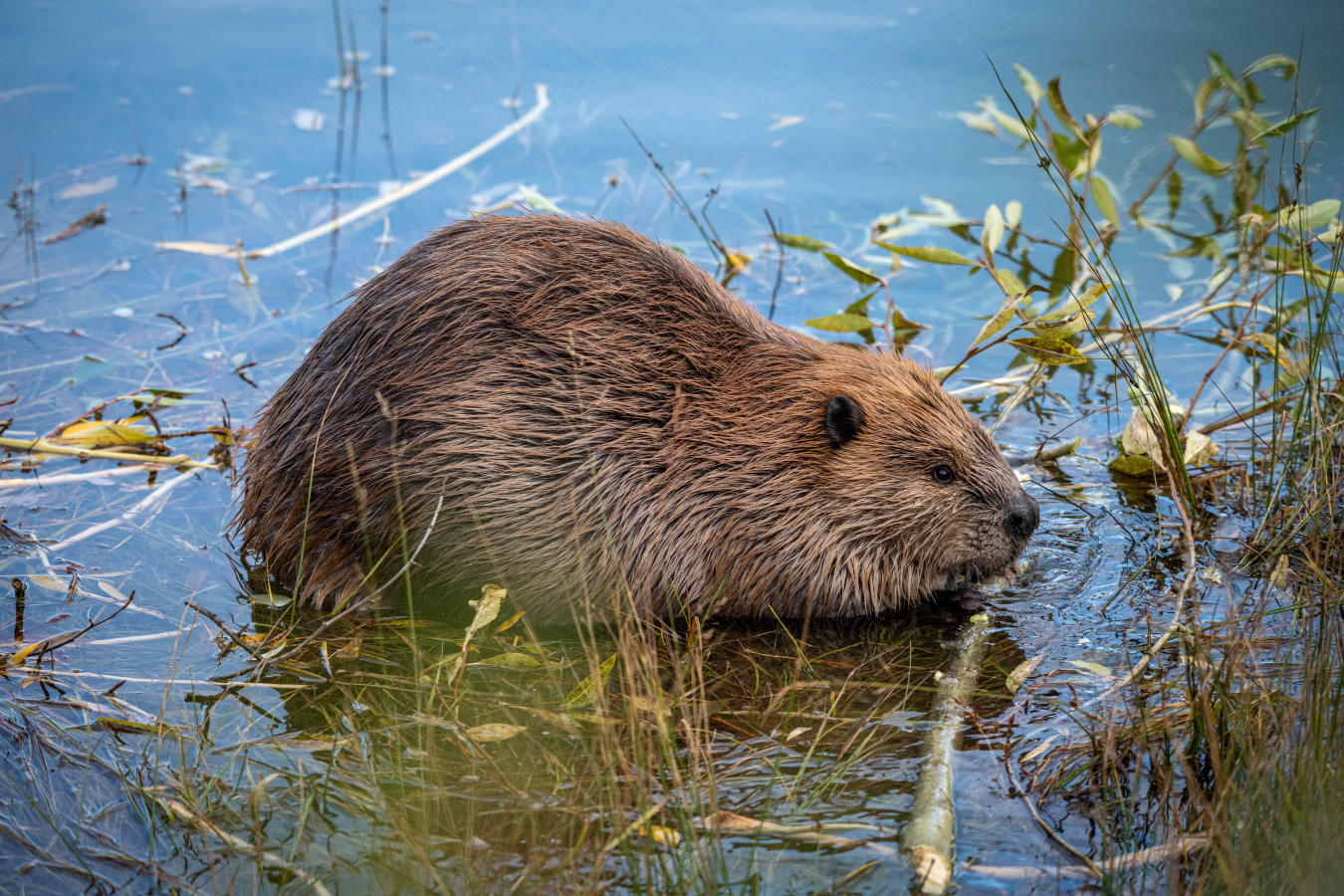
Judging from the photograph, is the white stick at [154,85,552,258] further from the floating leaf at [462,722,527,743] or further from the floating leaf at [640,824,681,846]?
the floating leaf at [640,824,681,846]

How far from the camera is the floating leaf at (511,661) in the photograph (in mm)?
2875

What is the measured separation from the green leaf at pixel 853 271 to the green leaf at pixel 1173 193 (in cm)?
209

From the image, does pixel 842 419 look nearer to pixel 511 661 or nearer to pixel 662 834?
pixel 511 661

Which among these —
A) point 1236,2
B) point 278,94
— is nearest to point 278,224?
point 278,94

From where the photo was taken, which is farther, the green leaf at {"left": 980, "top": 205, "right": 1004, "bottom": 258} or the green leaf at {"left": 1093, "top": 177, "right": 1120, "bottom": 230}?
Answer: the green leaf at {"left": 1093, "top": 177, "right": 1120, "bottom": 230}

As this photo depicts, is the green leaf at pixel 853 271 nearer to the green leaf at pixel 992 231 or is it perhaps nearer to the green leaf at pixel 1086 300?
the green leaf at pixel 992 231

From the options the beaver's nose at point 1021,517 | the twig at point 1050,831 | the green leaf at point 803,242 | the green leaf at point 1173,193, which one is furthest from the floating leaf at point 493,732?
the green leaf at point 1173,193

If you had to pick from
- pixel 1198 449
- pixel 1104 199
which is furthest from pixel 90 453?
pixel 1104 199

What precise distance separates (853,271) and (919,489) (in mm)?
1351


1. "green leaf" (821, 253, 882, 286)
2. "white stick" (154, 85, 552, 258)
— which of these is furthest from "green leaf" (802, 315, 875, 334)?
"white stick" (154, 85, 552, 258)

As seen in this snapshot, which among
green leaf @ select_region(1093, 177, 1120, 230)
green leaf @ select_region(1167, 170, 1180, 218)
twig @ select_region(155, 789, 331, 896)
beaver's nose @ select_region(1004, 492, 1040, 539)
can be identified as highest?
green leaf @ select_region(1167, 170, 1180, 218)

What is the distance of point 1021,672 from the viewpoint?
2.97 m

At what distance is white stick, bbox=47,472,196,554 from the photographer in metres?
3.52

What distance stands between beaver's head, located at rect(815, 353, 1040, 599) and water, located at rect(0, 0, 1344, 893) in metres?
0.21
